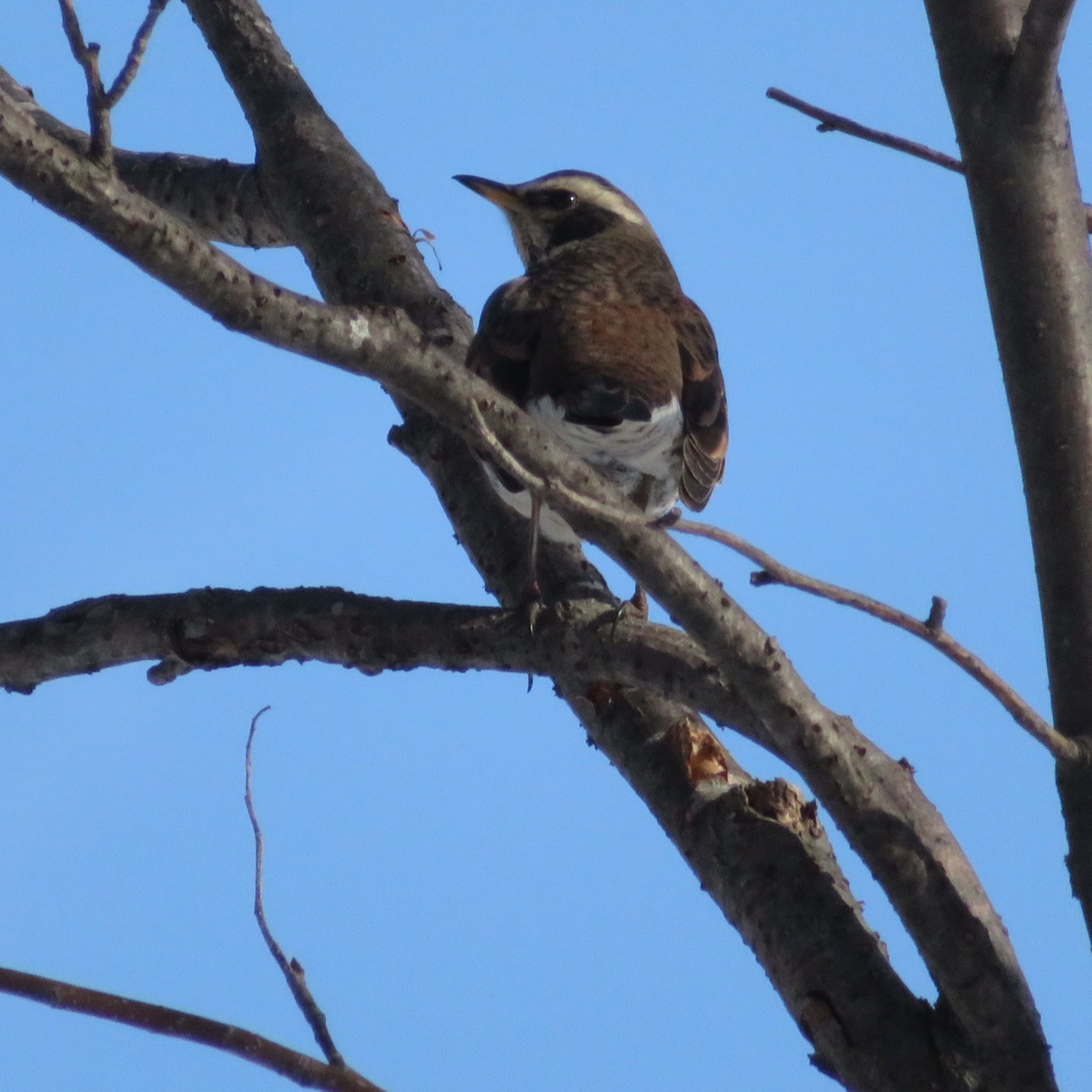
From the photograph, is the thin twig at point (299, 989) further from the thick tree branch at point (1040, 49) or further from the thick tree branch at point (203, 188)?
the thick tree branch at point (203, 188)

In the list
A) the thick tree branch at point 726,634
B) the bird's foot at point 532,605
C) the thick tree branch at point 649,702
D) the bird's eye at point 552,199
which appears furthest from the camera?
the bird's eye at point 552,199

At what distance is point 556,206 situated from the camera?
7656 millimetres

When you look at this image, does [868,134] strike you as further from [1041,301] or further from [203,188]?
[203,188]

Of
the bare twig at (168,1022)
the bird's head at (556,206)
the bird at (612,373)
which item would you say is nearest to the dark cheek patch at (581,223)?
the bird's head at (556,206)

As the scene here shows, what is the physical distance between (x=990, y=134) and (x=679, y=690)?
1.62 m

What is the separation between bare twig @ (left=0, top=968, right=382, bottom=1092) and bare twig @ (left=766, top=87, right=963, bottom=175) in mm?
2618

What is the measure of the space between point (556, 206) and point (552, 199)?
4 centimetres

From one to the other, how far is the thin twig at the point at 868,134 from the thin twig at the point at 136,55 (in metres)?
1.68

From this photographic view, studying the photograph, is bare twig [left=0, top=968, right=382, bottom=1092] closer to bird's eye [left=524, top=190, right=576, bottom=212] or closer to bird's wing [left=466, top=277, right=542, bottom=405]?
bird's wing [left=466, top=277, right=542, bottom=405]

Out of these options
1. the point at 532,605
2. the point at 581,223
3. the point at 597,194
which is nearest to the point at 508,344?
the point at 532,605

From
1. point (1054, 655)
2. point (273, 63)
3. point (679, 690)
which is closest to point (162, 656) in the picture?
point (679, 690)

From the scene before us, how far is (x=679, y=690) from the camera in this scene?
383 cm

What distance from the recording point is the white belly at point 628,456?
5129 mm

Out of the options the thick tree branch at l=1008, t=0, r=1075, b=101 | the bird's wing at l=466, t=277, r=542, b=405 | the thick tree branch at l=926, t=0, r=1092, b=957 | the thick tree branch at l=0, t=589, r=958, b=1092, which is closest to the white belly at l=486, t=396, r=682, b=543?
the bird's wing at l=466, t=277, r=542, b=405
